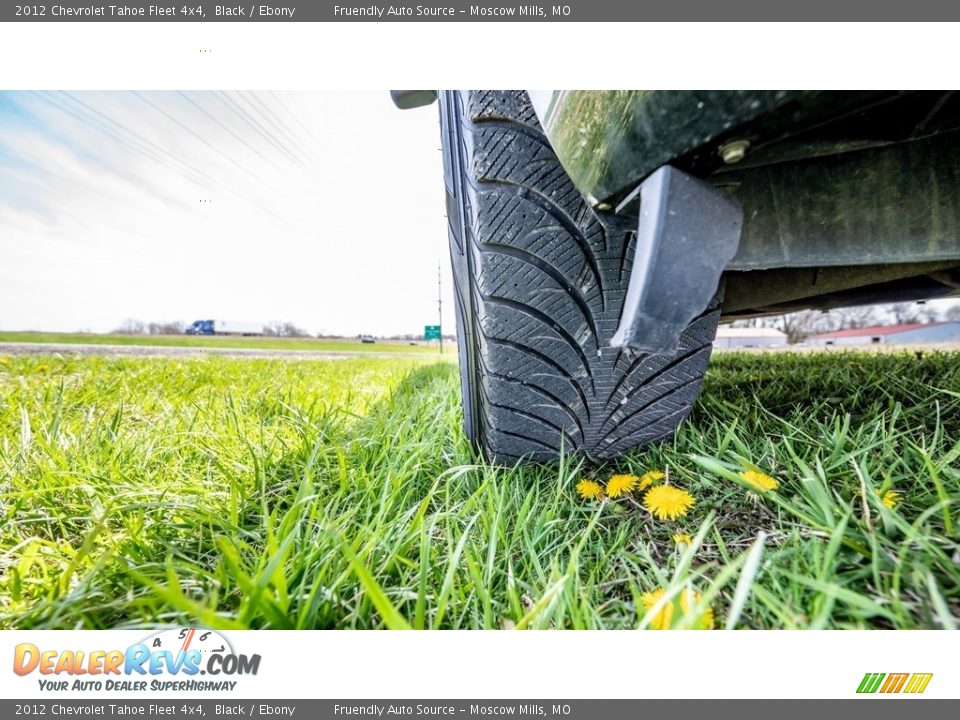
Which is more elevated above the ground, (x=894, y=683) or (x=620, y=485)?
(x=620, y=485)

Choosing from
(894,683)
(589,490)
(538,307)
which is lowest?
(894,683)

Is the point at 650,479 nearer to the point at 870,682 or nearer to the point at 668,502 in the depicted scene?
the point at 668,502

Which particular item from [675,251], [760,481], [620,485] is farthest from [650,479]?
[675,251]

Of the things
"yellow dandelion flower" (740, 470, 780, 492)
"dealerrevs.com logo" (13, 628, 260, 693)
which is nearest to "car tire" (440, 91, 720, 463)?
"yellow dandelion flower" (740, 470, 780, 492)

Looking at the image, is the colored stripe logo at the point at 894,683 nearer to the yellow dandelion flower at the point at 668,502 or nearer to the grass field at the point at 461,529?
the grass field at the point at 461,529

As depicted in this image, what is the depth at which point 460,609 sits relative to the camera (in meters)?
0.43

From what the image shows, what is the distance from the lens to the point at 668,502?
546 mm

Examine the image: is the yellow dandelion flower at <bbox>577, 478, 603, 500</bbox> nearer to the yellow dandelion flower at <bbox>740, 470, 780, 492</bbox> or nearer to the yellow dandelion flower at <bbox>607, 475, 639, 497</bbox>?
the yellow dandelion flower at <bbox>607, 475, 639, 497</bbox>

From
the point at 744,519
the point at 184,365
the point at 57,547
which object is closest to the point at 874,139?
the point at 744,519

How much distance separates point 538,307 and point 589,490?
32 cm

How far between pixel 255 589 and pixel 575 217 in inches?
22.9

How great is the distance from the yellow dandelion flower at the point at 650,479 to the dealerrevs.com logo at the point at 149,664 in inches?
22.7

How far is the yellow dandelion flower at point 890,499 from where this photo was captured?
0.44m

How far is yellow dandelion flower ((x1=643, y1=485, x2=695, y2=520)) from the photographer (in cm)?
53
